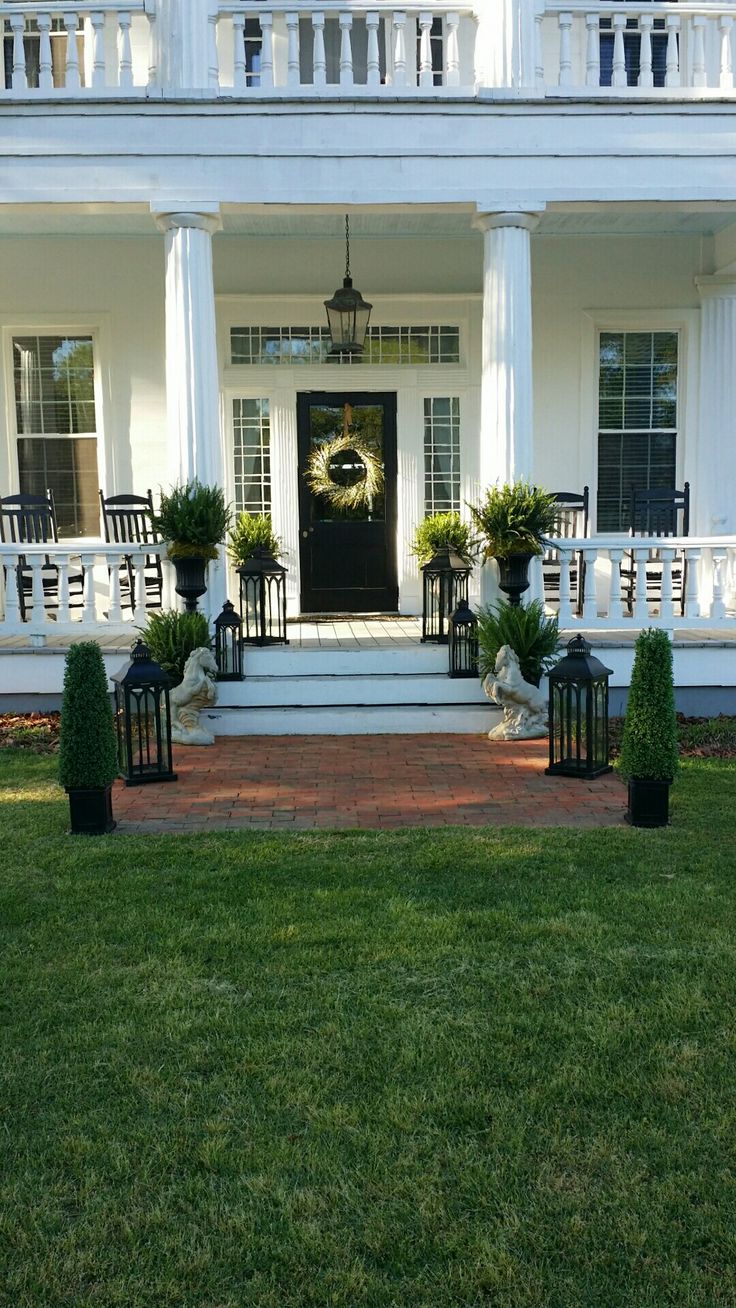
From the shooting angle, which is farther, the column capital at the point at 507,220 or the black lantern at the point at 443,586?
the black lantern at the point at 443,586

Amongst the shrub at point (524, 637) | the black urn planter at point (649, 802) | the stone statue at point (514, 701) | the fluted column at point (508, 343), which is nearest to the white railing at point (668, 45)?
the fluted column at point (508, 343)

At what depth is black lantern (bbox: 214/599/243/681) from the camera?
8.44 meters

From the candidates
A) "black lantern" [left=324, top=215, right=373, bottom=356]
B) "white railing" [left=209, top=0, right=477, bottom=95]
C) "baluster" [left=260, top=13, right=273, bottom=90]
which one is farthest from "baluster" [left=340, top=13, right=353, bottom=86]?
"black lantern" [left=324, top=215, right=373, bottom=356]

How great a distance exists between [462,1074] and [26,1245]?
1.25m

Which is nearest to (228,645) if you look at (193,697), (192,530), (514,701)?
(193,697)

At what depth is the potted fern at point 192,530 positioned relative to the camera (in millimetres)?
8258

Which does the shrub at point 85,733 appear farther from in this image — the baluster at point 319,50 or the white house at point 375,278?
the baluster at point 319,50

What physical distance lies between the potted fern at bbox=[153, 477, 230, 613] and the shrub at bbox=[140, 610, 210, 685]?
30 cm

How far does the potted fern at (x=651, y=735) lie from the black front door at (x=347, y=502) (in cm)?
575

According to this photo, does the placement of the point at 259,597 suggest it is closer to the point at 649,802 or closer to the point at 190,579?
the point at 190,579

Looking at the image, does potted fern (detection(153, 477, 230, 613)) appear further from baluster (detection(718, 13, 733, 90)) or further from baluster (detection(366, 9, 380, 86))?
baluster (detection(718, 13, 733, 90))

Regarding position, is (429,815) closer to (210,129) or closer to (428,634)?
(428,634)

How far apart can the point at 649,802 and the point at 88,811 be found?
114 inches

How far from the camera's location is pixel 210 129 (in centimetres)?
844
